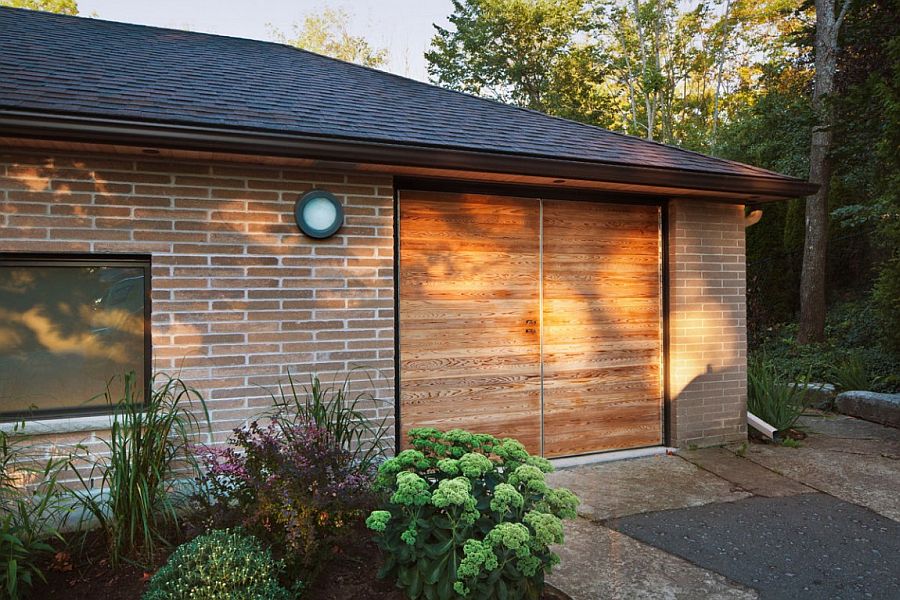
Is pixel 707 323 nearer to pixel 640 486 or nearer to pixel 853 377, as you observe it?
pixel 640 486

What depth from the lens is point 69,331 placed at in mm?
3811

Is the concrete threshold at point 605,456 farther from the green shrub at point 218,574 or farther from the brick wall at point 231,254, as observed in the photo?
the green shrub at point 218,574

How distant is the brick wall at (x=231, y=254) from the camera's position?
3.74 m

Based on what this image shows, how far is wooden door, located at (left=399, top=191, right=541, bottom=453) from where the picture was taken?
189 inches

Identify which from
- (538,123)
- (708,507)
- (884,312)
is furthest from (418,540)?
(884,312)

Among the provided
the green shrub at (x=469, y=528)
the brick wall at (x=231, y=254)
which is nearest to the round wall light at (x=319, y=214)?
the brick wall at (x=231, y=254)

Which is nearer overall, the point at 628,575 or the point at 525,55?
the point at 628,575

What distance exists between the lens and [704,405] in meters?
5.63

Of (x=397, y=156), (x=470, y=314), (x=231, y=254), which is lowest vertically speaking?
(x=470, y=314)

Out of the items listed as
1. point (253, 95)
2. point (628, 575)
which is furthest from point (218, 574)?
point (253, 95)

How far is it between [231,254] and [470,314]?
1907mm

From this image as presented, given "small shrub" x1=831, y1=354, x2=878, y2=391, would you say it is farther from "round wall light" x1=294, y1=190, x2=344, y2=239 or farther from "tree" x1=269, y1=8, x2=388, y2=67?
"tree" x1=269, y1=8, x2=388, y2=67

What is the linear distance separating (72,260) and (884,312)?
8.15 metres

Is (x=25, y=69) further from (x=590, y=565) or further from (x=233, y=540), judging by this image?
(x=590, y=565)
